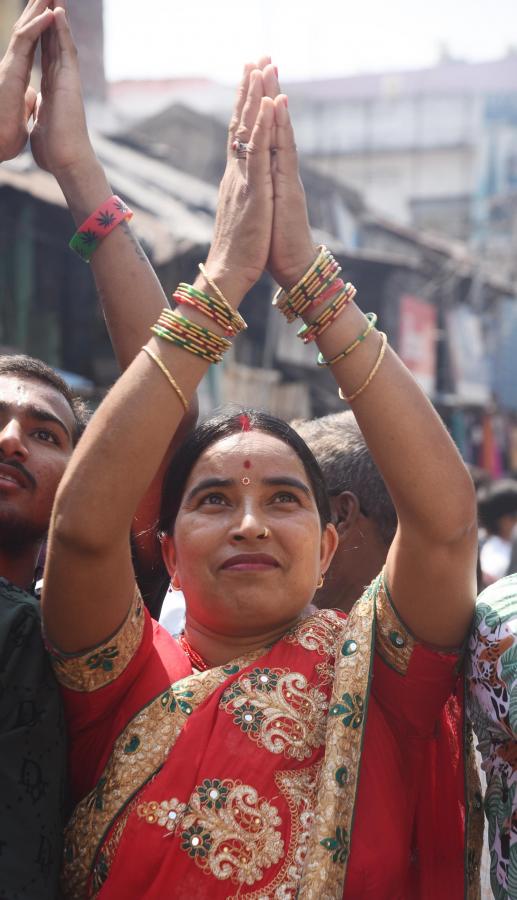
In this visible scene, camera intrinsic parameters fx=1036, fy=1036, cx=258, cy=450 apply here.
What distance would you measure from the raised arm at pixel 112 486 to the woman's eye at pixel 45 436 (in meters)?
0.57

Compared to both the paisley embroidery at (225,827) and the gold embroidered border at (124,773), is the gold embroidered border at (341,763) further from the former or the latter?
the gold embroidered border at (124,773)

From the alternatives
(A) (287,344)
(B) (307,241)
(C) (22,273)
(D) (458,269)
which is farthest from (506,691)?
(D) (458,269)

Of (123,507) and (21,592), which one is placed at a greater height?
(123,507)

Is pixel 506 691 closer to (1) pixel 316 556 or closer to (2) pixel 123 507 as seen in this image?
(1) pixel 316 556

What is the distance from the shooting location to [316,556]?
2.22 metres

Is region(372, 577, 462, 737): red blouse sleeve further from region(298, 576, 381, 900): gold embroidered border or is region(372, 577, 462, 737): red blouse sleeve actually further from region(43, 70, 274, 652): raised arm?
region(43, 70, 274, 652): raised arm

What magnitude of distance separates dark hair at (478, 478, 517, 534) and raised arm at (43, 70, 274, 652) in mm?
7338

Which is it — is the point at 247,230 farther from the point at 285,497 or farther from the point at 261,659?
the point at 261,659

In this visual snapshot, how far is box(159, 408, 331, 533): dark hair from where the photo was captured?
2.31 meters

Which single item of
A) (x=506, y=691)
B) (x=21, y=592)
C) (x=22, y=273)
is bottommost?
(x=506, y=691)

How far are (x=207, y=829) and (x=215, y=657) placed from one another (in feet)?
1.40

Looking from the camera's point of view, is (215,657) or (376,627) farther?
(215,657)

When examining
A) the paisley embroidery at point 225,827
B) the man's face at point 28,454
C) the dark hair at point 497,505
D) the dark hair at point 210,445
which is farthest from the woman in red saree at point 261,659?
the dark hair at point 497,505

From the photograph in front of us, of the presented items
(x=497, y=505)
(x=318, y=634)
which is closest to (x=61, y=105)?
(x=318, y=634)
